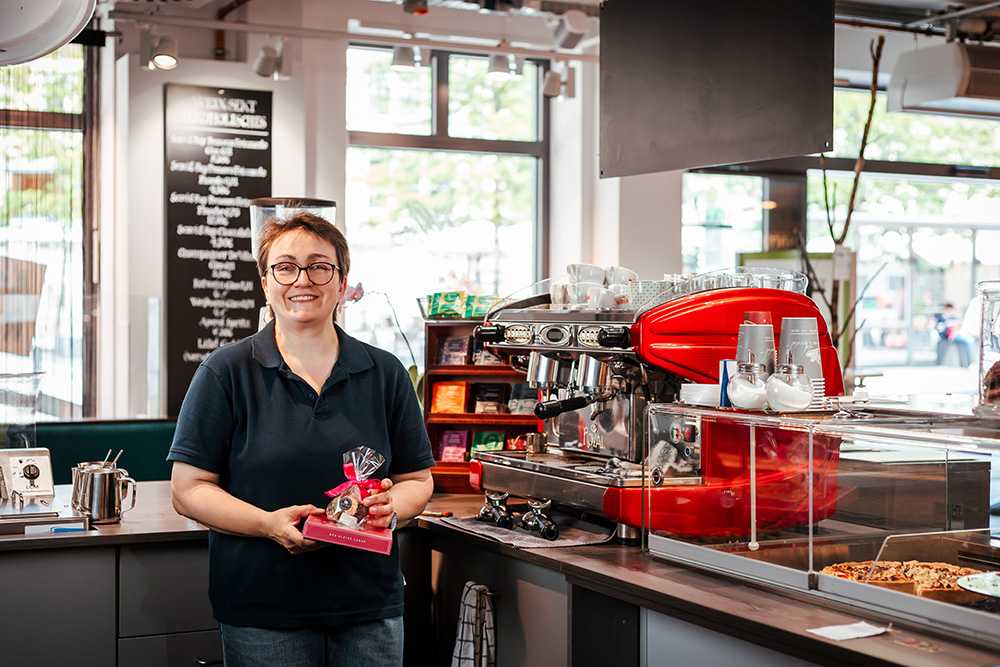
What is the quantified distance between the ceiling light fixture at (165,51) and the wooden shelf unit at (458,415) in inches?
95.4

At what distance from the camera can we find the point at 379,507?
217cm

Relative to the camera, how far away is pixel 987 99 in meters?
5.84

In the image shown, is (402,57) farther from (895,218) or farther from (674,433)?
(895,218)

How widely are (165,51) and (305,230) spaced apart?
131 inches

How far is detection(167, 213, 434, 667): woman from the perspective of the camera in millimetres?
2195

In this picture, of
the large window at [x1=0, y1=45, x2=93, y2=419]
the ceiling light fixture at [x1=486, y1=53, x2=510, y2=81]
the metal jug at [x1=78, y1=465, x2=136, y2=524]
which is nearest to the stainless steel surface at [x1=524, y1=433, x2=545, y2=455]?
the metal jug at [x1=78, y1=465, x2=136, y2=524]

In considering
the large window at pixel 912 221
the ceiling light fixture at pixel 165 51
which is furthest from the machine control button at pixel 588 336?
the large window at pixel 912 221

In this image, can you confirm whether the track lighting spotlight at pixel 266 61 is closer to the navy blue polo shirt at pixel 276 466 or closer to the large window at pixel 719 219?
the large window at pixel 719 219

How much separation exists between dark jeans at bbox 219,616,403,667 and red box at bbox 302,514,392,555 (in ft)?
0.78

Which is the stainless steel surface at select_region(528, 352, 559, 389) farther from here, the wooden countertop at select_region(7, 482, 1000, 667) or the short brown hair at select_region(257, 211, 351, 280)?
the short brown hair at select_region(257, 211, 351, 280)

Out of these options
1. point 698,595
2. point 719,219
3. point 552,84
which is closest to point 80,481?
point 698,595

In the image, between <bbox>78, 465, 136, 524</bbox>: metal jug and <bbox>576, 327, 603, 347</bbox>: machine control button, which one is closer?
<bbox>576, 327, 603, 347</bbox>: machine control button

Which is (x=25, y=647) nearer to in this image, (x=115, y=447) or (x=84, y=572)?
(x=84, y=572)

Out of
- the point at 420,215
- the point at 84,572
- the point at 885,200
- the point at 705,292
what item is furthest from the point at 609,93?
the point at 885,200
